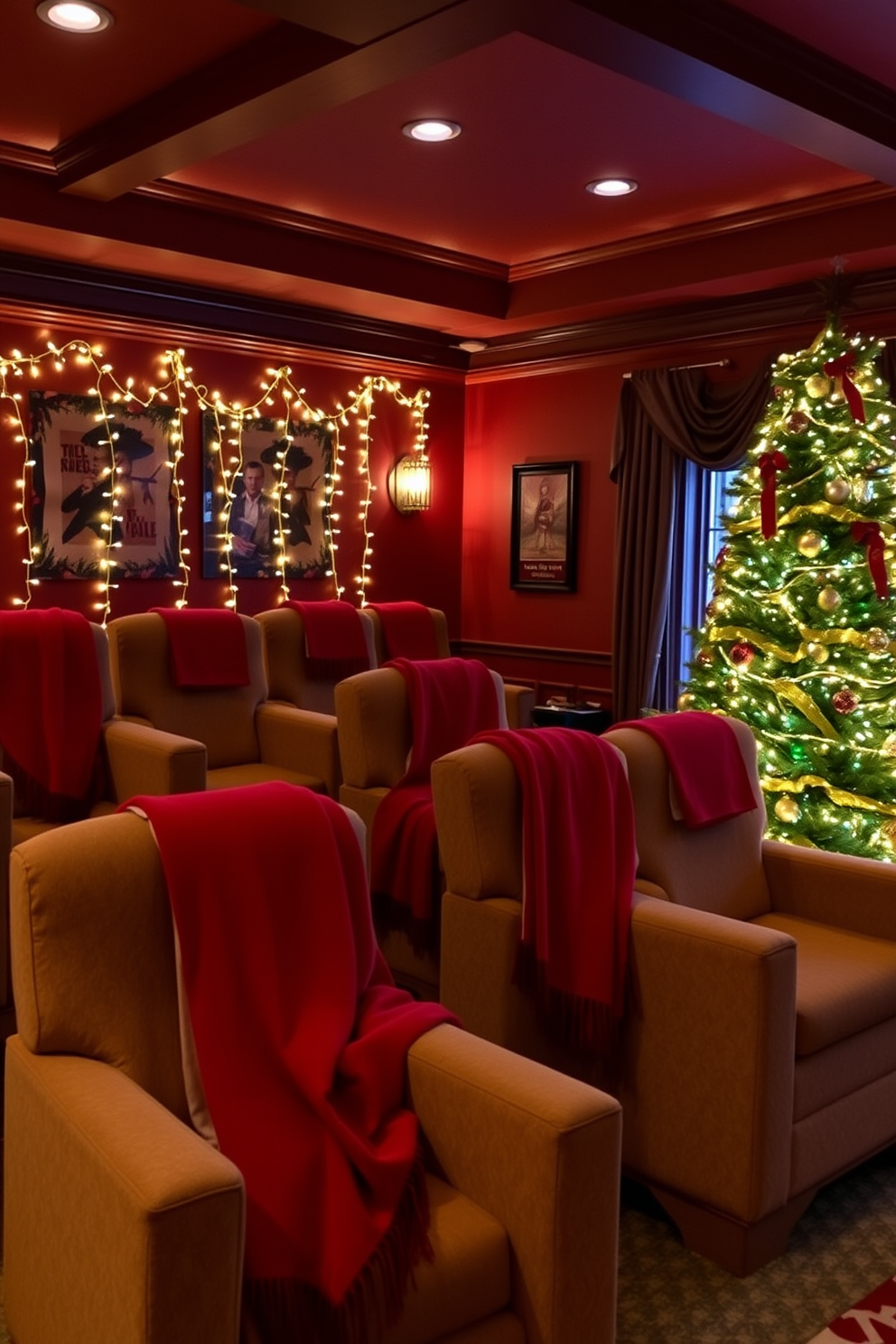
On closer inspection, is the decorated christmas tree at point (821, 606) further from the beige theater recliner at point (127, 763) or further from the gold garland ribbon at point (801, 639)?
the beige theater recliner at point (127, 763)

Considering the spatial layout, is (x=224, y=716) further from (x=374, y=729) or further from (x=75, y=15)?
(x=75, y=15)

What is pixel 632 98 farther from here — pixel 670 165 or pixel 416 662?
pixel 416 662

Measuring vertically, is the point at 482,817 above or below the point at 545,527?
below

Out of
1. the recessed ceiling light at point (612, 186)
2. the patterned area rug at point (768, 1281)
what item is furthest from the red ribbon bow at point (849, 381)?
the patterned area rug at point (768, 1281)

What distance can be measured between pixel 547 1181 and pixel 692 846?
149 cm

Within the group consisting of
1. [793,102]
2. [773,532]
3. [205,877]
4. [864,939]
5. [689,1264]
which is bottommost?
[689,1264]

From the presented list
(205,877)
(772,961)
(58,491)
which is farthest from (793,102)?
(58,491)

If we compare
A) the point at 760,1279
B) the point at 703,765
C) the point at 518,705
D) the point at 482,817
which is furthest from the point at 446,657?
the point at 760,1279

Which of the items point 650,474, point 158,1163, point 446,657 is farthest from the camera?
point 650,474

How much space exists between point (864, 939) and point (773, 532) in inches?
78.0

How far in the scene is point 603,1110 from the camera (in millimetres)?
1859

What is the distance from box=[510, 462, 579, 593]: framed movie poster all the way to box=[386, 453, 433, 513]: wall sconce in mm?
522

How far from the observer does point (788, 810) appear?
4.55m

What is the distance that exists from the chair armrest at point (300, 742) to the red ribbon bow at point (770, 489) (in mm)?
1812
